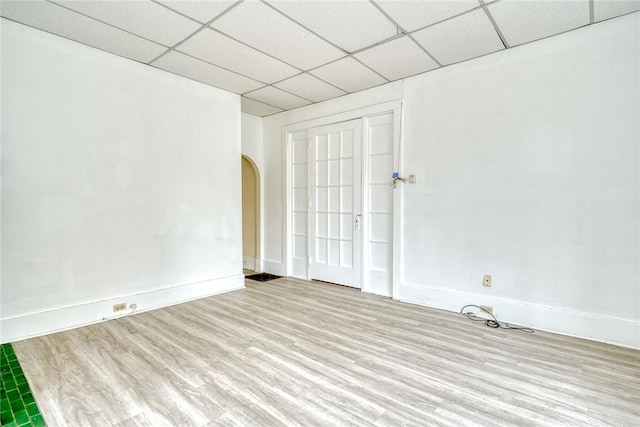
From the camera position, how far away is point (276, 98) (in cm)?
462

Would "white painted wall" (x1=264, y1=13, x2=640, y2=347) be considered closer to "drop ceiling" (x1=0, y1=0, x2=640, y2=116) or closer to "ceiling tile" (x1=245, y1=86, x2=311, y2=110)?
"drop ceiling" (x1=0, y1=0, x2=640, y2=116)

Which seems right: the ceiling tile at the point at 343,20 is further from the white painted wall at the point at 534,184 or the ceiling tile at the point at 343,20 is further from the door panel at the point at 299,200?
the door panel at the point at 299,200

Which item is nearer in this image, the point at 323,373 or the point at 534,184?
the point at 323,373

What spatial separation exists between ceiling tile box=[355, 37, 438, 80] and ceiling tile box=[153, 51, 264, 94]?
150cm

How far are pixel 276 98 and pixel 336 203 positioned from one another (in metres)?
1.77

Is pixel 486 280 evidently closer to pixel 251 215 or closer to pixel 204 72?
pixel 204 72

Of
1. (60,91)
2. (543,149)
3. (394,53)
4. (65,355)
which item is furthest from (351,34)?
(65,355)

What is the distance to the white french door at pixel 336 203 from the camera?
4.48m

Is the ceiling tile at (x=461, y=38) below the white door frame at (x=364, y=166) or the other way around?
the other way around

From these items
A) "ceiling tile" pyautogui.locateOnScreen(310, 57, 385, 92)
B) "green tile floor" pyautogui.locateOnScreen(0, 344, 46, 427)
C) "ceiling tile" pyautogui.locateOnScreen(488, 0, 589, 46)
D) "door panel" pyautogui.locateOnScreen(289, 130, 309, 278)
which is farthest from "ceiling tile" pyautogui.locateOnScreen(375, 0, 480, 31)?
"green tile floor" pyautogui.locateOnScreen(0, 344, 46, 427)

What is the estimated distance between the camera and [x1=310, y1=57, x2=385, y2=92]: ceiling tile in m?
3.54

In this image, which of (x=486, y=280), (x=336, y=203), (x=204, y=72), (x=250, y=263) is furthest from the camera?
(x=250, y=263)

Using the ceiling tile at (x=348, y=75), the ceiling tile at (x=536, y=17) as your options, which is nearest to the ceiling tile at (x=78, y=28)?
the ceiling tile at (x=348, y=75)

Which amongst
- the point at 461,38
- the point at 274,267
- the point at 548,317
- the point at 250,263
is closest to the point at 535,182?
the point at 548,317
